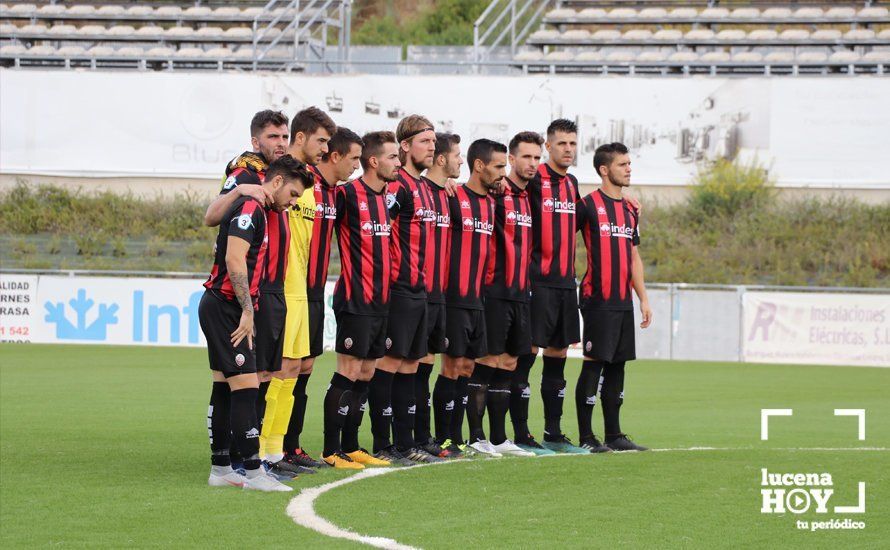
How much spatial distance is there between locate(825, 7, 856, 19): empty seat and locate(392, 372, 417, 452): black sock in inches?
1164

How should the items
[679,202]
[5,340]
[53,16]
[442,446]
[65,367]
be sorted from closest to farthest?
1. [442,446]
2. [65,367]
3. [5,340]
4. [679,202]
5. [53,16]

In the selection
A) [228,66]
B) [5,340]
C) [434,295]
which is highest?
[228,66]

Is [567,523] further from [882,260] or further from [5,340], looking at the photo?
[882,260]

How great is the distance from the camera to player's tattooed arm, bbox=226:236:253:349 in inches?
294

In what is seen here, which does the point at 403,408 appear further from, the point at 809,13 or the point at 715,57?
the point at 809,13

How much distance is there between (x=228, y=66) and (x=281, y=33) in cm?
193

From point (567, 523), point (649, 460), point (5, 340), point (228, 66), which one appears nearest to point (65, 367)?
point (5, 340)

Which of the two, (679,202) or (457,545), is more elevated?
(679,202)

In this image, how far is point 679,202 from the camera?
3512cm

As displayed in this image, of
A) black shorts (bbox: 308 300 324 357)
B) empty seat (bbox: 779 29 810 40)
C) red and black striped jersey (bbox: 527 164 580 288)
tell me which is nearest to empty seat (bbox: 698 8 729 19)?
empty seat (bbox: 779 29 810 40)

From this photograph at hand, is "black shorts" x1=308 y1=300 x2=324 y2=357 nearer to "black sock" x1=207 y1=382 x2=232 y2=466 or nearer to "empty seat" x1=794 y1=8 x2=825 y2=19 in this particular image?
"black sock" x1=207 y1=382 x2=232 y2=466

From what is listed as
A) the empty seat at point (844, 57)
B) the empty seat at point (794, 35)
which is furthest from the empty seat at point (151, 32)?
the empty seat at point (844, 57)

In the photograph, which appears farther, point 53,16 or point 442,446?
point 53,16

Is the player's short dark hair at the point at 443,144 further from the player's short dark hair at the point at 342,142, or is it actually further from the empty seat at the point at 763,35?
the empty seat at the point at 763,35
